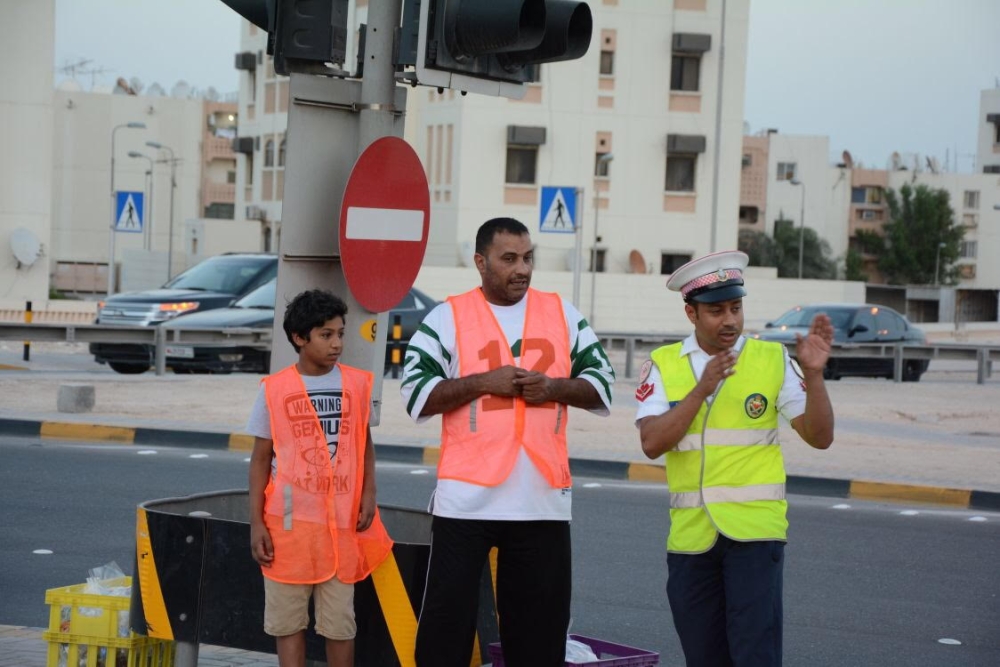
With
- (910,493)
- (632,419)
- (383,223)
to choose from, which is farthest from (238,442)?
(383,223)

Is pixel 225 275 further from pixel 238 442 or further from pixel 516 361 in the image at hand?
pixel 516 361

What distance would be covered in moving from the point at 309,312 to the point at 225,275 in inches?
719

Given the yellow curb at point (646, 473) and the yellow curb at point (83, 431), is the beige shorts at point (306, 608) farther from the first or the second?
the yellow curb at point (83, 431)

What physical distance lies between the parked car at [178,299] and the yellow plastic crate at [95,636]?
16104 mm

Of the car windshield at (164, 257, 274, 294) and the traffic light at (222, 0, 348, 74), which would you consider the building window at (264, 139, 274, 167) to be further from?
the traffic light at (222, 0, 348, 74)

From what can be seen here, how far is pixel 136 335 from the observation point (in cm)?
2028

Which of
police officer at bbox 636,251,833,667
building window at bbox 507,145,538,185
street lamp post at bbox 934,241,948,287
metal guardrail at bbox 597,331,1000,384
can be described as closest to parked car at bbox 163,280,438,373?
metal guardrail at bbox 597,331,1000,384

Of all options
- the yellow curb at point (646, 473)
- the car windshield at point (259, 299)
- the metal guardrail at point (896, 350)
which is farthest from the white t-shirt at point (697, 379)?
the metal guardrail at point (896, 350)

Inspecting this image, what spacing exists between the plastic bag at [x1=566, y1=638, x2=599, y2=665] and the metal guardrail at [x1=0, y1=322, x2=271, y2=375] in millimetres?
15542

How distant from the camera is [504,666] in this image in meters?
4.79

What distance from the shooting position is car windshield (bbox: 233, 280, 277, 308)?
70.3 feet

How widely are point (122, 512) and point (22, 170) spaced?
3693 centimetres

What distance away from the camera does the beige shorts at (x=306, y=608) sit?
4.80 m

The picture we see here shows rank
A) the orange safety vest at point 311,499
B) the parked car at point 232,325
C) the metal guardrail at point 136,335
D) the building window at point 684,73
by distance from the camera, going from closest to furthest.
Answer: the orange safety vest at point 311,499, the metal guardrail at point 136,335, the parked car at point 232,325, the building window at point 684,73
